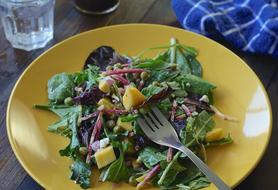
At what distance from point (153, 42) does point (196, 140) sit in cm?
36

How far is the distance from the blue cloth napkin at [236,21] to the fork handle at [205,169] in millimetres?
442

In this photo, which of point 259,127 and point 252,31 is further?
point 252,31

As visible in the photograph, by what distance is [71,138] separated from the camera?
968 millimetres

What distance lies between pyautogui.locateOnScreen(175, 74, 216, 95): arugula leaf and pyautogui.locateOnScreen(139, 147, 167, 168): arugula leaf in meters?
0.18

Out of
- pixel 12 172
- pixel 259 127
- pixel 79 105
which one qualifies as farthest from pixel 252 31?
→ pixel 12 172

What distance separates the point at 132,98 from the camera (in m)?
0.95

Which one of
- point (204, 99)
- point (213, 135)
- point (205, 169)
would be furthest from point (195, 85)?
point (205, 169)

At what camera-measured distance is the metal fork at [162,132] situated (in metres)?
0.86

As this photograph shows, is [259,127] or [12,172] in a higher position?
[259,127]

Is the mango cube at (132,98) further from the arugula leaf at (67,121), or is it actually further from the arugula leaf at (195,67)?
the arugula leaf at (195,67)

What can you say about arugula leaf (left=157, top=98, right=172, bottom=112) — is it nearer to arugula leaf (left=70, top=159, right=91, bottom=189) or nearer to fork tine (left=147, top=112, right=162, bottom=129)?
fork tine (left=147, top=112, right=162, bottom=129)

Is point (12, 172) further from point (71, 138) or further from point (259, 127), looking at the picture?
point (259, 127)

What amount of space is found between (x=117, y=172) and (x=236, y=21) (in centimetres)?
57

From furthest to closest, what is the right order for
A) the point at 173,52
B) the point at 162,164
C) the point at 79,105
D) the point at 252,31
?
the point at 252,31
the point at 173,52
the point at 79,105
the point at 162,164
